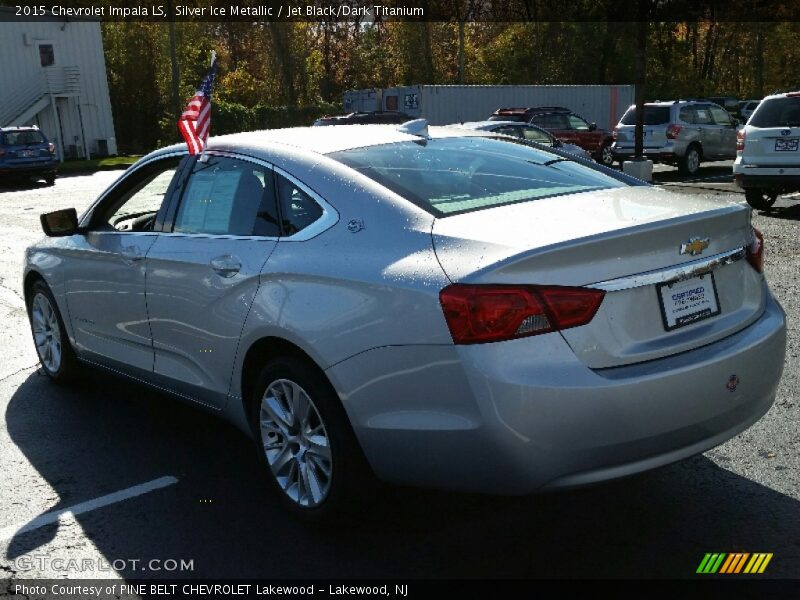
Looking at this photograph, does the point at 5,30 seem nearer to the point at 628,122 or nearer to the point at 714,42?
the point at 628,122

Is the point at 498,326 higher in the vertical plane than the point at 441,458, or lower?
higher

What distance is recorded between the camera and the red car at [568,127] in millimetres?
24422

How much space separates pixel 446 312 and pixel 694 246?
99 centimetres

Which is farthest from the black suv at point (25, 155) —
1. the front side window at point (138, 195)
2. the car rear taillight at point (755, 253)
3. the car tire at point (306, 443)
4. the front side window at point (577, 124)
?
the car rear taillight at point (755, 253)

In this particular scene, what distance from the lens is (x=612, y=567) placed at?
3301 mm

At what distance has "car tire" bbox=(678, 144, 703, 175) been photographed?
2134 centimetres

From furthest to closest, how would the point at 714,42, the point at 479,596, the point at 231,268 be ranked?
the point at 714,42
the point at 231,268
the point at 479,596

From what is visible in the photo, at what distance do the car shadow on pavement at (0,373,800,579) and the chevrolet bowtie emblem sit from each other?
1103 millimetres

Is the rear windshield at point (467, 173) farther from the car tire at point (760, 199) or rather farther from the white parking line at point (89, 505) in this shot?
the car tire at point (760, 199)

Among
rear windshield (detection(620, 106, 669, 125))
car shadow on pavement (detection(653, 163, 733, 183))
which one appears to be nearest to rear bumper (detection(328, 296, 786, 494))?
car shadow on pavement (detection(653, 163, 733, 183))

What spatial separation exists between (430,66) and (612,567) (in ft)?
196

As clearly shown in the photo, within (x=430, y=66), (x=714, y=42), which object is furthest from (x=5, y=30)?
(x=714, y=42)

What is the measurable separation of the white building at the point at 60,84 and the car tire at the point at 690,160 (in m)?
29.0

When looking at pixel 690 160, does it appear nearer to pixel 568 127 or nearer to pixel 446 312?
pixel 568 127
